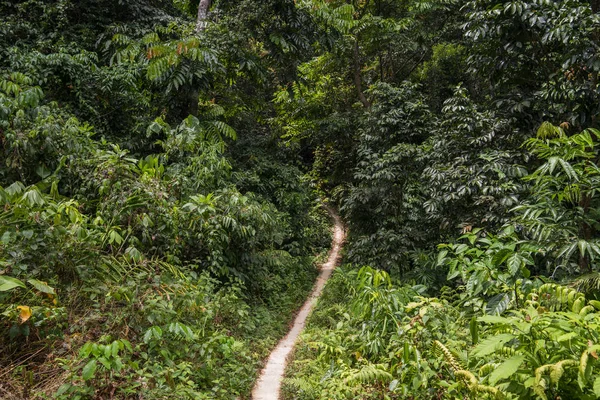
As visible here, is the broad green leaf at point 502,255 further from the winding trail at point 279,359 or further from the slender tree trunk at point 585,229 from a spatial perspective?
the winding trail at point 279,359

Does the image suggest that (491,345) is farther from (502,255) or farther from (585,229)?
(585,229)

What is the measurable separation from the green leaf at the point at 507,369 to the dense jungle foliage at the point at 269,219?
0.03 ft

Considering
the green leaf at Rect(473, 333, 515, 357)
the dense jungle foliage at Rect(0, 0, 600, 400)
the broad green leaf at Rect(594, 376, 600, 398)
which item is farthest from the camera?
the dense jungle foliage at Rect(0, 0, 600, 400)

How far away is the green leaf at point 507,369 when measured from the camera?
83.1 inches

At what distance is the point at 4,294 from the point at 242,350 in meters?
3.24

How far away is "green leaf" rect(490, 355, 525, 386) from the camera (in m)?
2.11

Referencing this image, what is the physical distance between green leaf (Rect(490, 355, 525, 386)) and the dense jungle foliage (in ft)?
0.03

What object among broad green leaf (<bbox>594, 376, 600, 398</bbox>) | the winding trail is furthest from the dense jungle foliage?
the winding trail

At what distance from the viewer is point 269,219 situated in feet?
24.2

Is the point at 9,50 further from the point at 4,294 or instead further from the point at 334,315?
the point at 334,315

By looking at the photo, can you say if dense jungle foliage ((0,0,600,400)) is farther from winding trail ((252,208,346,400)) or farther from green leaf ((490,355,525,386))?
winding trail ((252,208,346,400))

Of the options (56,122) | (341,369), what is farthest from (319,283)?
(56,122)

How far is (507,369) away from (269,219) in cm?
555

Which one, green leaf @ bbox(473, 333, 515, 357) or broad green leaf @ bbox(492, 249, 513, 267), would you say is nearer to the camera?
green leaf @ bbox(473, 333, 515, 357)
